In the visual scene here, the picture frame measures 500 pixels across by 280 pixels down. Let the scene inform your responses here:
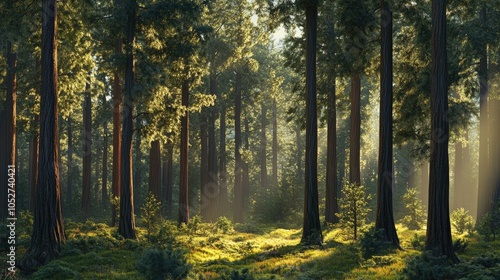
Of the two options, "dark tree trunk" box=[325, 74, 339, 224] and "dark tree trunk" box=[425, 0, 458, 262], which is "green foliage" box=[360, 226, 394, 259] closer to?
"dark tree trunk" box=[425, 0, 458, 262]

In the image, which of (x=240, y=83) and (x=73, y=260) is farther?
(x=240, y=83)

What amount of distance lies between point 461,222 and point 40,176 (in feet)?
59.0

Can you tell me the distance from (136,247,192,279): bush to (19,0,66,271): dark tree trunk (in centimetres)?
449

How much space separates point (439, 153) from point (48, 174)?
1049 cm

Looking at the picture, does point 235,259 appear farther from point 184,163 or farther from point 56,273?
point 184,163

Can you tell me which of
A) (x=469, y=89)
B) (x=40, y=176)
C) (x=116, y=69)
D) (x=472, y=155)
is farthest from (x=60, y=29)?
(x=472, y=155)

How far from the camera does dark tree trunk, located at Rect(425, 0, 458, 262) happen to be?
1180cm

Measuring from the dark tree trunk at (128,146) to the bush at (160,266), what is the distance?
7675 millimetres

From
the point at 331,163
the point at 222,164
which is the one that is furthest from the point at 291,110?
the point at 222,164

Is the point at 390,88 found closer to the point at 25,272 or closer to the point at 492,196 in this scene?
the point at 492,196

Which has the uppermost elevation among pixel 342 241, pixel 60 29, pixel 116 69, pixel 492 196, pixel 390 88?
pixel 60 29

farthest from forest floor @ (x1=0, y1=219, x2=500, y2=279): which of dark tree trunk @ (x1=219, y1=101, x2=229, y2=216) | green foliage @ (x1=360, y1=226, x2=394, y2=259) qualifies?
dark tree trunk @ (x1=219, y1=101, x2=229, y2=216)

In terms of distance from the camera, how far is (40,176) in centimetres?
1201

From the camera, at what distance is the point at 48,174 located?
474 inches
